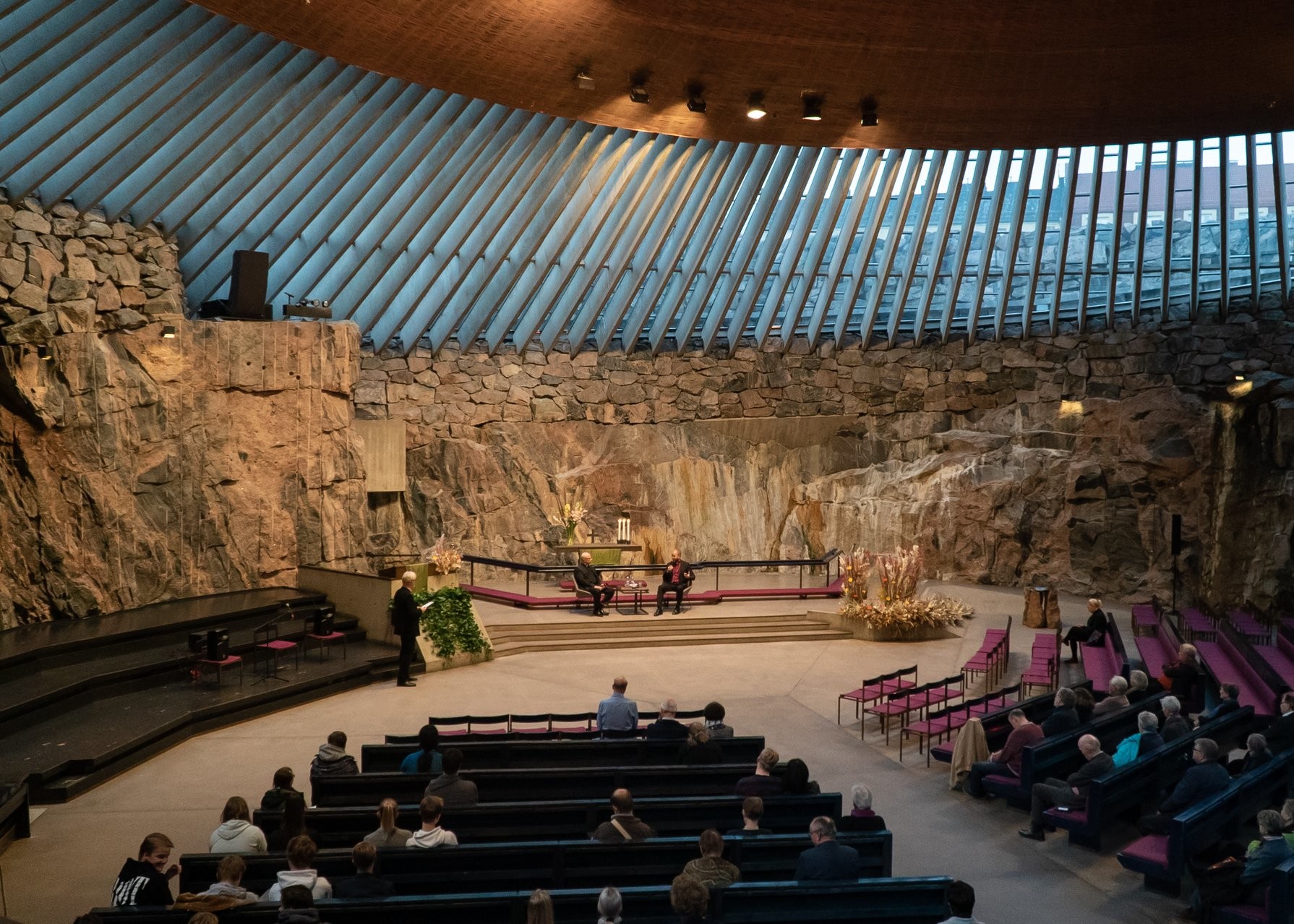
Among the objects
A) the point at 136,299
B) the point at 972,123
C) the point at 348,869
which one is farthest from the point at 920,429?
the point at 348,869

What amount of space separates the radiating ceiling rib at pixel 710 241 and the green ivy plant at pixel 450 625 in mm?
6903

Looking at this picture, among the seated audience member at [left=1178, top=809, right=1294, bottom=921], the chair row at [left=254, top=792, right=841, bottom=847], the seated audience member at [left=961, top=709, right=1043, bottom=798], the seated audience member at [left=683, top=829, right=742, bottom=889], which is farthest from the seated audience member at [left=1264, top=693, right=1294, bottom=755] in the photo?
the seated audience member at [left=683, top=829, right=742, bottom=889]

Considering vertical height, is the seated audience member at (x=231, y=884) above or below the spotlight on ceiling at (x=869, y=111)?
below

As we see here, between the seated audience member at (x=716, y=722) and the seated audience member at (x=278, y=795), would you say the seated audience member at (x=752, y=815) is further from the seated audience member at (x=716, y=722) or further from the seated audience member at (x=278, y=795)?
the seated audience member at (x=278, y=795)

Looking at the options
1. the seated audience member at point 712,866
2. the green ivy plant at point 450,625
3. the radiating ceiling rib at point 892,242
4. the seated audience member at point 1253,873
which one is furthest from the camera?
the radiating ceiling rib at point 892,242

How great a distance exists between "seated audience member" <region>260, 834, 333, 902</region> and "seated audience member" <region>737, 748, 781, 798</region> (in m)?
2.68

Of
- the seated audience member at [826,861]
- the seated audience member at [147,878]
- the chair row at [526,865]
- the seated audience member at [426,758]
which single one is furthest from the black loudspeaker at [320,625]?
the seated audience member at [826,861]

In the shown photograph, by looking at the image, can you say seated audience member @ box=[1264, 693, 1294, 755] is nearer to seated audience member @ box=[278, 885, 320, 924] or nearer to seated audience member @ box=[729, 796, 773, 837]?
seated audience member @ box=[729, 796, 773, 837]

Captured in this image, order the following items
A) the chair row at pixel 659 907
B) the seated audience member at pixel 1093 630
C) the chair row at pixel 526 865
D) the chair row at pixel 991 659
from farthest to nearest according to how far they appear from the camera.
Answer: the seated audience member at pixel 1093 630
the chair row at pixel 991 659
the chair row at pixel 526 865
the chair row at pixel 659 907

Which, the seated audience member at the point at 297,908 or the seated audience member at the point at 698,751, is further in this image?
the seated audience member at the point at 698,751

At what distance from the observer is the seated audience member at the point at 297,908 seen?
4.42 m

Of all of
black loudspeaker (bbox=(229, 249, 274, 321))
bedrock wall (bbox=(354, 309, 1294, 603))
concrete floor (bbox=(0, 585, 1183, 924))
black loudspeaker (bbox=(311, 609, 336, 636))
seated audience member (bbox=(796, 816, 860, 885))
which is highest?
black loudspeaker (bbox=(229, 249, 274, 321))

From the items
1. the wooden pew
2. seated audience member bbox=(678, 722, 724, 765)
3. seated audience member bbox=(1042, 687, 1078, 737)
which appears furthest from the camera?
seated audience member bbox=(1042, 687, 1078, 737)

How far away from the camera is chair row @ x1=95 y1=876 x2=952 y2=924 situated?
4.71 meters
